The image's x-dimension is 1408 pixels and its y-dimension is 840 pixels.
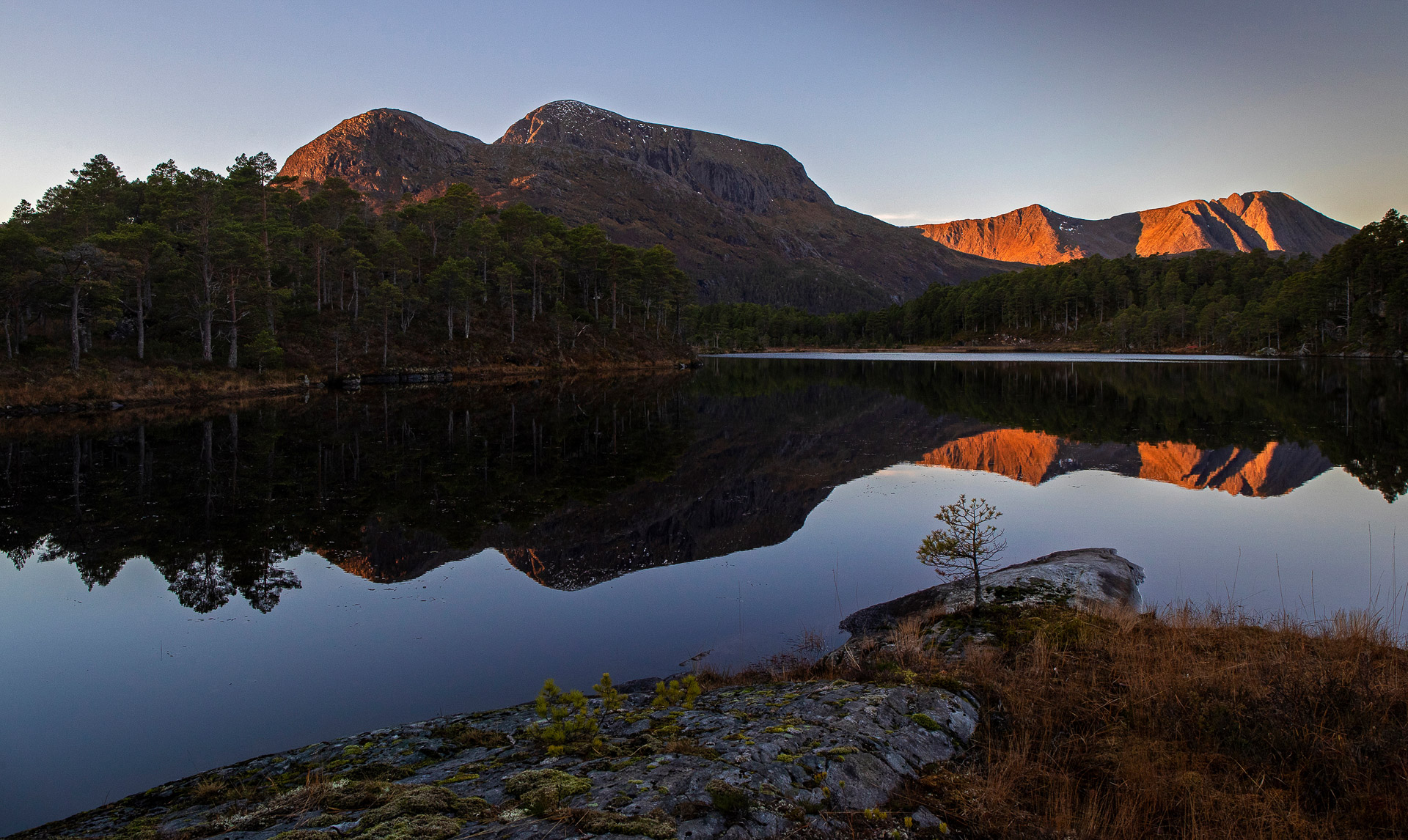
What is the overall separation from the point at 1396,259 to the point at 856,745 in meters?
138

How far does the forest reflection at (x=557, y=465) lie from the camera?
1616cm

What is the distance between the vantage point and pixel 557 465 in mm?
26344

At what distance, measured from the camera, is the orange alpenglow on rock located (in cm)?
2222

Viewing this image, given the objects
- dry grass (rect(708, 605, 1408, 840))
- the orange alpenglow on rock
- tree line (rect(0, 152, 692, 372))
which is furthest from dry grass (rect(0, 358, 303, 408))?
dry grass (rect(708, 605, 1408, 840))

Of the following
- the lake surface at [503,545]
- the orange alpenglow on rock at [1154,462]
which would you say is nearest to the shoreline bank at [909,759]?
the lake surface at [503,545]

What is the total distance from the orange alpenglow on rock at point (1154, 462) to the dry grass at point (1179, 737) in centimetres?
1602

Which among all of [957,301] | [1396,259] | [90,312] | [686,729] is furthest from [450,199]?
[957,301]

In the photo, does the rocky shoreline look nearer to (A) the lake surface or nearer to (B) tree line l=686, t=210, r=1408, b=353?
(A) the lake surface

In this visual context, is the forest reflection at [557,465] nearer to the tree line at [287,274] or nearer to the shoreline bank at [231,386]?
the shoreline bank at [231,386]

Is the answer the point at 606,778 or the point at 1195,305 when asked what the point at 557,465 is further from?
the point at 1195,305

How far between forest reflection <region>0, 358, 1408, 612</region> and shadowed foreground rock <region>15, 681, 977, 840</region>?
271 inches

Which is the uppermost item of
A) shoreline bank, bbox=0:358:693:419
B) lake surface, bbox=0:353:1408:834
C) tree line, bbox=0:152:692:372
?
tree line, bbox=0:152:692:372

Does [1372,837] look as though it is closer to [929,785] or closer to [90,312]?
[929,785]

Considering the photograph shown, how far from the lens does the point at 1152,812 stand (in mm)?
5039
